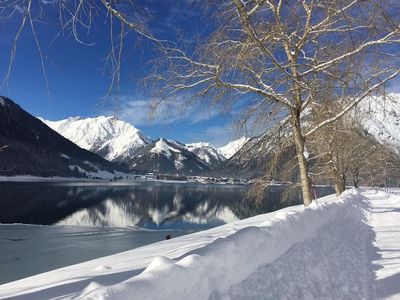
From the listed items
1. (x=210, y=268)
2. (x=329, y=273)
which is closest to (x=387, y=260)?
(x=329, y=273)

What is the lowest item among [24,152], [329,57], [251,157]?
[251,157]

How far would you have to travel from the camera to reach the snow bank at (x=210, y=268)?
10.6ft

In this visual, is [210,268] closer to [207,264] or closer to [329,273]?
[207,264]

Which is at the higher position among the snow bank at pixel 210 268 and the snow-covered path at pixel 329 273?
the snow bank at pixel 210 268

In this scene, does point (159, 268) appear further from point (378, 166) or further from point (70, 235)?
point (378, 166)

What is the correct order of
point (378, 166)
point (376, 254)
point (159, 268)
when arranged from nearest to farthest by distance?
point (159, 268) → point (376, 254) → point (378, 166)

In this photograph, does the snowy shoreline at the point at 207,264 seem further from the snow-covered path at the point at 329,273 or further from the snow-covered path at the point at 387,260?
the snow-covered path at the point at 387,260

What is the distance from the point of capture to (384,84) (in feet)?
35.3

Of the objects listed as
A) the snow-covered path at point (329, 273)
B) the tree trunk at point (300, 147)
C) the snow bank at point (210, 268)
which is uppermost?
the tree trunk at point (300, 147)

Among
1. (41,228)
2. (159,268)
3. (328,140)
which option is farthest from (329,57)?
(41,228)

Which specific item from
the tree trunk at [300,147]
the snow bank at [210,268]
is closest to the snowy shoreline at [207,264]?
the snow bank at [210,268]

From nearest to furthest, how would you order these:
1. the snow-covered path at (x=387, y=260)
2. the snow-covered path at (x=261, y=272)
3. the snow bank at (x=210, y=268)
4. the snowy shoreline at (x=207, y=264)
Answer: the snow bank at (x=210, y=268) < the snowy shoreline at (x=207, y=264) < the snow-covered path at (x=261, y=272) < the snow-covered path at (x=387, y=260)

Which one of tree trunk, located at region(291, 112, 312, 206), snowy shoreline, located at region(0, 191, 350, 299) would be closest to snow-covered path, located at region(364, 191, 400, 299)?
snowy shoreline, located at region(0, 191, 350, 299)

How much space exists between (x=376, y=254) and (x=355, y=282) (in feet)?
9.36
